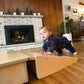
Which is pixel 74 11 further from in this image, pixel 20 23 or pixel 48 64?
pixel 48 64

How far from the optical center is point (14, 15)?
266 cm

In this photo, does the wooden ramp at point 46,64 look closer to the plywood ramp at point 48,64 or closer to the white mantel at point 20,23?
the plywood ramp at point 48,64

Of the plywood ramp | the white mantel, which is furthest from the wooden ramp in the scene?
the white mantel

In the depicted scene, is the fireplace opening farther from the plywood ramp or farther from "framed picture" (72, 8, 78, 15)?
"framed picture" (72, 8, 78, 15)

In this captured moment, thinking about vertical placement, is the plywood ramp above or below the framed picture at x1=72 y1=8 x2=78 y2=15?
below

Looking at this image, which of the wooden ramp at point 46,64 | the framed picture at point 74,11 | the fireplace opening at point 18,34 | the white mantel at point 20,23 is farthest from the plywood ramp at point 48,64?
the framed picture at point 74,11

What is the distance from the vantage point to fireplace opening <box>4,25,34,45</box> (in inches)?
105

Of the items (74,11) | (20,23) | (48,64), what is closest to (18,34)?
(20,23)

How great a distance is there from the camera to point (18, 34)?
9.43 ft

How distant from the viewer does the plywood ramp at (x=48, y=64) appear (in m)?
0.69

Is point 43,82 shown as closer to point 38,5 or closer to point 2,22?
point 2,22

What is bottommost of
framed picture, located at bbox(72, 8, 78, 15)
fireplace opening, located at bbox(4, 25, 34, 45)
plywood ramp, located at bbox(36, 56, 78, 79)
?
plywood ramp, located at bbox(36, 56, 78, 79)

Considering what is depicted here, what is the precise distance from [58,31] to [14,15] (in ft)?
6.78

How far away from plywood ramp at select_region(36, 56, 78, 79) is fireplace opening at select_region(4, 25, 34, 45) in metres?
2.19
